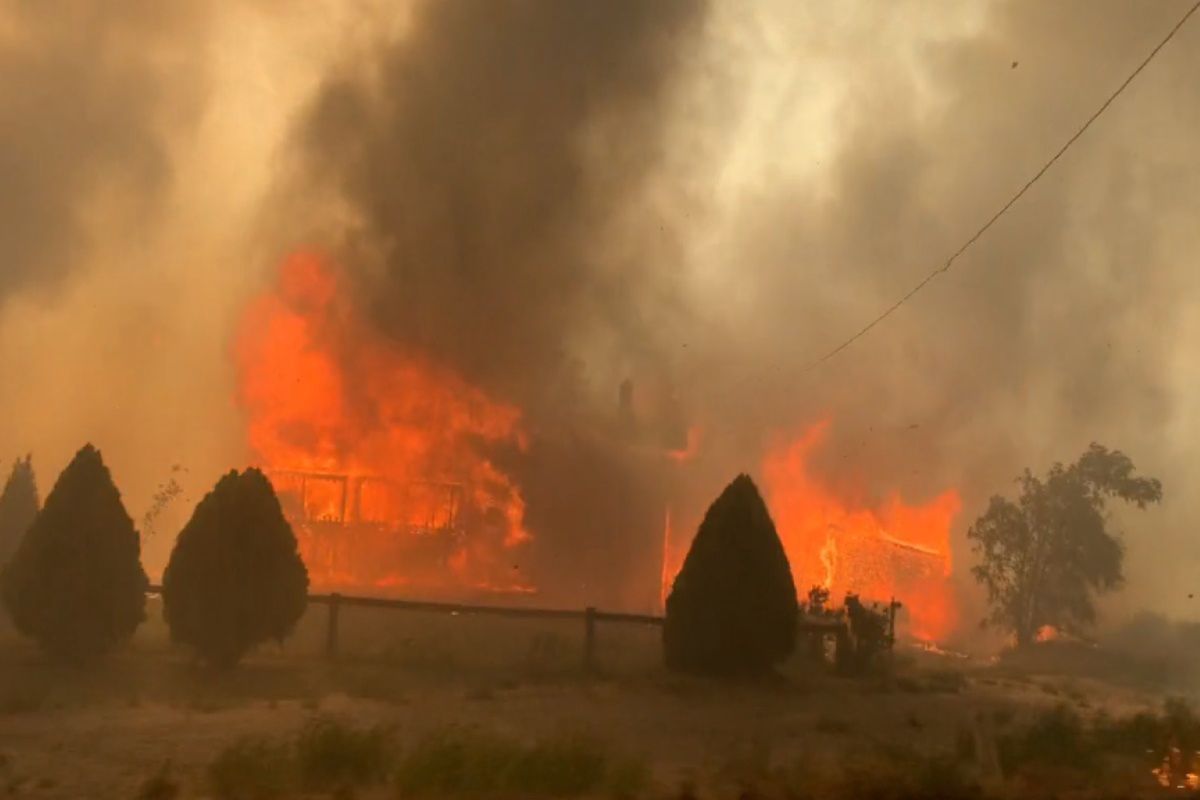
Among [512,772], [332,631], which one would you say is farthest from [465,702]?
[512,772]

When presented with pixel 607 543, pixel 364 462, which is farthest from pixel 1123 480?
pixel 364 462

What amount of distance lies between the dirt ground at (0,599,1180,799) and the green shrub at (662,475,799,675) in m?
0.56

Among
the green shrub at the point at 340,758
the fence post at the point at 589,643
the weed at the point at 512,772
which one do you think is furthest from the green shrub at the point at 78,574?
the weed at the point at 512,772

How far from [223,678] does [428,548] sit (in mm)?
24813

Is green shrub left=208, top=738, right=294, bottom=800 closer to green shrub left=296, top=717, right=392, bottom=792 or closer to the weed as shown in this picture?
green shrub left=296, top=717, right=392, bottom=792

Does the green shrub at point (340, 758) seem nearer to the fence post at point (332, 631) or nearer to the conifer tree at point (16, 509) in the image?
the fence post at point (332, 631)

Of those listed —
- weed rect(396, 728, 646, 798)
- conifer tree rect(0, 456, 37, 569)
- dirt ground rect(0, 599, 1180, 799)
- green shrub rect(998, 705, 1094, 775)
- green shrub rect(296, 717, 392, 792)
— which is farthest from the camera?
conifer tree rect(0, 456, 37, 569)

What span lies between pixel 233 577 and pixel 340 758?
7.97 meters

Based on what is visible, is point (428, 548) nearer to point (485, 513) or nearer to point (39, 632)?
point (485, 513)

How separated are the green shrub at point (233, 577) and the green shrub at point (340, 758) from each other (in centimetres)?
621

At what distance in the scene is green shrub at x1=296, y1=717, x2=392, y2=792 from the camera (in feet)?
32.5

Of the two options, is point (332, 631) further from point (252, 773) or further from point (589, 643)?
point (252, 773)

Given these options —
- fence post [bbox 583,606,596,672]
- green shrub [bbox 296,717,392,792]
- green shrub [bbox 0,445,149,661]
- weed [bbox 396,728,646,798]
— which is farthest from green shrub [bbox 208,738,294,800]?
fence post [bbox 583,606,596,672]

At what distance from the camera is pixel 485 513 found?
41.1 meters
